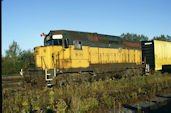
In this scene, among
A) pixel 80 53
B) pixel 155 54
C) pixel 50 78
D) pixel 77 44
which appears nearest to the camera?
pixel 50 78

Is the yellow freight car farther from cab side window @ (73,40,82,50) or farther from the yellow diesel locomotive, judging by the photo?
cab side window @ (73,40,82,50)

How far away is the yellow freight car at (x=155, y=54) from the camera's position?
1885 cm

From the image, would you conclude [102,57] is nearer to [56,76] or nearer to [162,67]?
[56,76]

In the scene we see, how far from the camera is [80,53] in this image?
13039 millimetres

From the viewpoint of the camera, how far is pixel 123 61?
16781 mm

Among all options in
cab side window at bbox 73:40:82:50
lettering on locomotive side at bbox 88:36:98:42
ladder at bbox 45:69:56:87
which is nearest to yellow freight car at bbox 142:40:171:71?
lettering on locomotive side at bbox 88:36:98:42

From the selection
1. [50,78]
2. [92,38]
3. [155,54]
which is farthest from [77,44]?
[155,54]

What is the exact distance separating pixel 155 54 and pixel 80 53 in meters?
10.0

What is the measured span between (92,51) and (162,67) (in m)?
10.5

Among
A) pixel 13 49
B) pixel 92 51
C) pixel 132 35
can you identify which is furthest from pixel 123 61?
pixel 132 35

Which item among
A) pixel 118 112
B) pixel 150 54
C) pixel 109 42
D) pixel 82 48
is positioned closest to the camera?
pixel 118 112

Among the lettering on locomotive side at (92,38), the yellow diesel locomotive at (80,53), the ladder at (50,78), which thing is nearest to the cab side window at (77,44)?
the yellow diesel locomotive at (80,53)

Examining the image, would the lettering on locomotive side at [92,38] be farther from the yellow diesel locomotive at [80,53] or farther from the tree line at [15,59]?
the tree line at [15,59]

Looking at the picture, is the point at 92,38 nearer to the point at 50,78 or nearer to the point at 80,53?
the point at 80,53
